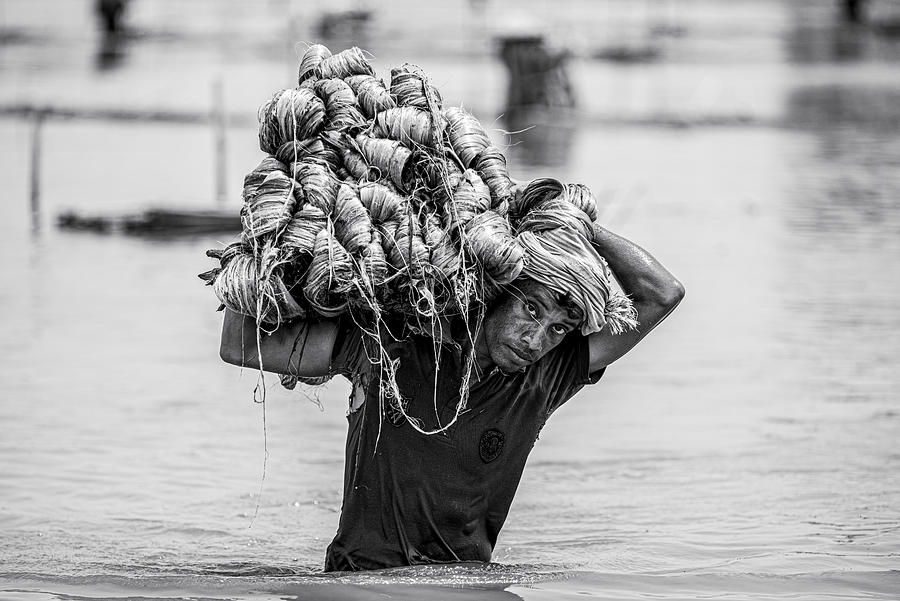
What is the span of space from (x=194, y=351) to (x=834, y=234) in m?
5.43

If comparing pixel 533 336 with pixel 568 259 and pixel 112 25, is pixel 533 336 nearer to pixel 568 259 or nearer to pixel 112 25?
pixel 568 259

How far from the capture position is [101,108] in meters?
19.2

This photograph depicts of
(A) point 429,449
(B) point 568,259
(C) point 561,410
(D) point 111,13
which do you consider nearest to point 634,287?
(B) point 568,259

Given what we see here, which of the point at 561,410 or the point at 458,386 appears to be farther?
the point at 561,410

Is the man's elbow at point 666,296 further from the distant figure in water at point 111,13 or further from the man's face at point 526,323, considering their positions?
the distant figure in water at point 111,13

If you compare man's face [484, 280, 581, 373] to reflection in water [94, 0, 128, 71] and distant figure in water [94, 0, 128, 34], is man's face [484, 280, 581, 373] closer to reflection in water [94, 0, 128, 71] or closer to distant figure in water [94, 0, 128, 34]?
reflection in water [94, 0, 128, 71]

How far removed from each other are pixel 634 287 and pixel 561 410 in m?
2.88

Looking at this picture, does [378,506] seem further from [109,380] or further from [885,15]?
[885,15]

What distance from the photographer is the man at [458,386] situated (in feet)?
10.6

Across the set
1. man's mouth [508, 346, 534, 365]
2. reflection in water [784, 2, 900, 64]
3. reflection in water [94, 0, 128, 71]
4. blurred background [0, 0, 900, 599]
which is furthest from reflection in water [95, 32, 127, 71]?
man's mouth [508, 346, 534, 365]

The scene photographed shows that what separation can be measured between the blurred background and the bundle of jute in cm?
57

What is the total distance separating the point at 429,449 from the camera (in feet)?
11.0

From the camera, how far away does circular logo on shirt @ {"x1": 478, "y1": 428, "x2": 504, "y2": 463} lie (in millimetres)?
3371

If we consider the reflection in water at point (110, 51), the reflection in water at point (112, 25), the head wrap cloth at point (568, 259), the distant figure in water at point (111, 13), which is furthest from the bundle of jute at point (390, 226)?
the distant figure in water at point (111, 13)
